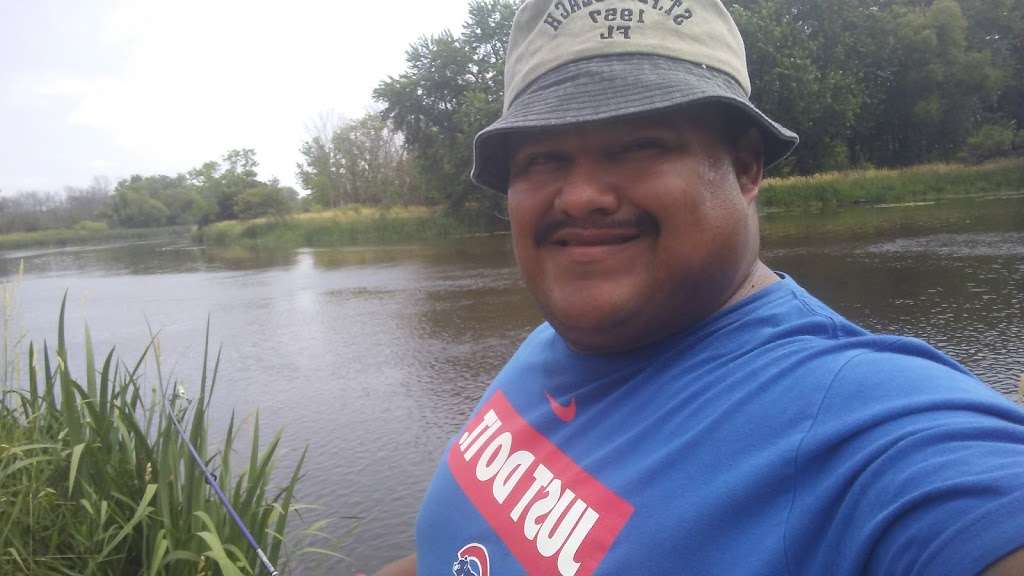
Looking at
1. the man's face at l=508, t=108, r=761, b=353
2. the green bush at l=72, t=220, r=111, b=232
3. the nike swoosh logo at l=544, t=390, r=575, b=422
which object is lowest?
the nike swoosh logo at l=544, t=390, r=575, b=422

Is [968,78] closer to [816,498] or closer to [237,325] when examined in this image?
[237,325]

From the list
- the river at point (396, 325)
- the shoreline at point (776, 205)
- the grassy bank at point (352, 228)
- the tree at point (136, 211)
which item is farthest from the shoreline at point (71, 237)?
the river at point (396, 325)

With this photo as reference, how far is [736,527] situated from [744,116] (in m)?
0.72

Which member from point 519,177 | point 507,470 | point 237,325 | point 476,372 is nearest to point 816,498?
point 507,470

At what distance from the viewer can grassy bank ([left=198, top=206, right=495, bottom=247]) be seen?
110 feet

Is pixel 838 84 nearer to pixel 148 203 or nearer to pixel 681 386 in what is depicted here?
pixel 681 386

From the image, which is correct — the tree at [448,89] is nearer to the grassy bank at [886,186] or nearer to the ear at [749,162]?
Result: the grassy bank at [886,186]

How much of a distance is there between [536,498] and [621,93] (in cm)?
74

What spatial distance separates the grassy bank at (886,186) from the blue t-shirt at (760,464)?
95.5 ft

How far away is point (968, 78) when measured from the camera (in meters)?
32.2

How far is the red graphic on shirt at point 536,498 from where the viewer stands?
106 centimetres

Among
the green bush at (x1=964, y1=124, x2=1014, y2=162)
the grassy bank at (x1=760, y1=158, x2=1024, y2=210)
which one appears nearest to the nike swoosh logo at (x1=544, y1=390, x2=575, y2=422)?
the grassy bank at (x1=760, y1=158, x2=1024, y2=210)

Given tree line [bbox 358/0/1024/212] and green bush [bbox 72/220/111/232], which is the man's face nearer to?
tree line [bbox 358/0/1024/212]

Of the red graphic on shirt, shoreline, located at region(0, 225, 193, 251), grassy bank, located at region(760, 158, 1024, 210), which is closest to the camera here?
the red graphic on shirt
